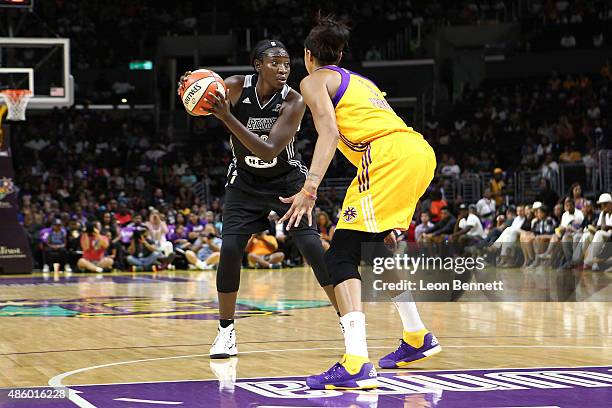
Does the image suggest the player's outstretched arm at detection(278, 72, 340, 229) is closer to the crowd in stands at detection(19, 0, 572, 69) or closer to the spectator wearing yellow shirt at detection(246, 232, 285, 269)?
the spectator wearing yellow shirt at detection(246, 232, 285, 269)

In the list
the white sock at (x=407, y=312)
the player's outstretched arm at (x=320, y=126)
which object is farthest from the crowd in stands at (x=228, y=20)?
the player's outstretched arm at (x=320, y=126)

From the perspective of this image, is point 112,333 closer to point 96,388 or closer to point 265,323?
point 265,323

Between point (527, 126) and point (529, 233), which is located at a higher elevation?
point (527, 126)

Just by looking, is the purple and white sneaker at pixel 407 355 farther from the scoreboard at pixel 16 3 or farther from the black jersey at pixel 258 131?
the scoreboard at pixel 16 3

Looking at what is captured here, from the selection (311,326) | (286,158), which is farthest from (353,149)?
(311,326)

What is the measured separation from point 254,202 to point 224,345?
0.97m

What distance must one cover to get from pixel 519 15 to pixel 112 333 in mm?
27067

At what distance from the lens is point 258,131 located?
21.6 feet

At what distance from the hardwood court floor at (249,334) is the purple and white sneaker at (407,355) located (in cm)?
8

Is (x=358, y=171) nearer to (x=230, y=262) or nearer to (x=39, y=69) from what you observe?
(x=230, y=262)

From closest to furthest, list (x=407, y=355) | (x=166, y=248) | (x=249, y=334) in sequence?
(x=407, y=355) → (x=249, y=334) → (x=166, y=248)

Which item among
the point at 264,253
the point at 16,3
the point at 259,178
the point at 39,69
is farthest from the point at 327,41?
the point at 264,253

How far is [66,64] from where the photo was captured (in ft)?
61.5

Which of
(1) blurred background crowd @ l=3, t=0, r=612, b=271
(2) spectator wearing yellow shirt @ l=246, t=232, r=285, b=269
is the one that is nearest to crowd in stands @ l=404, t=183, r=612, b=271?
(1) blurred background crowd @ l=3, t=0, r=612, b=271
